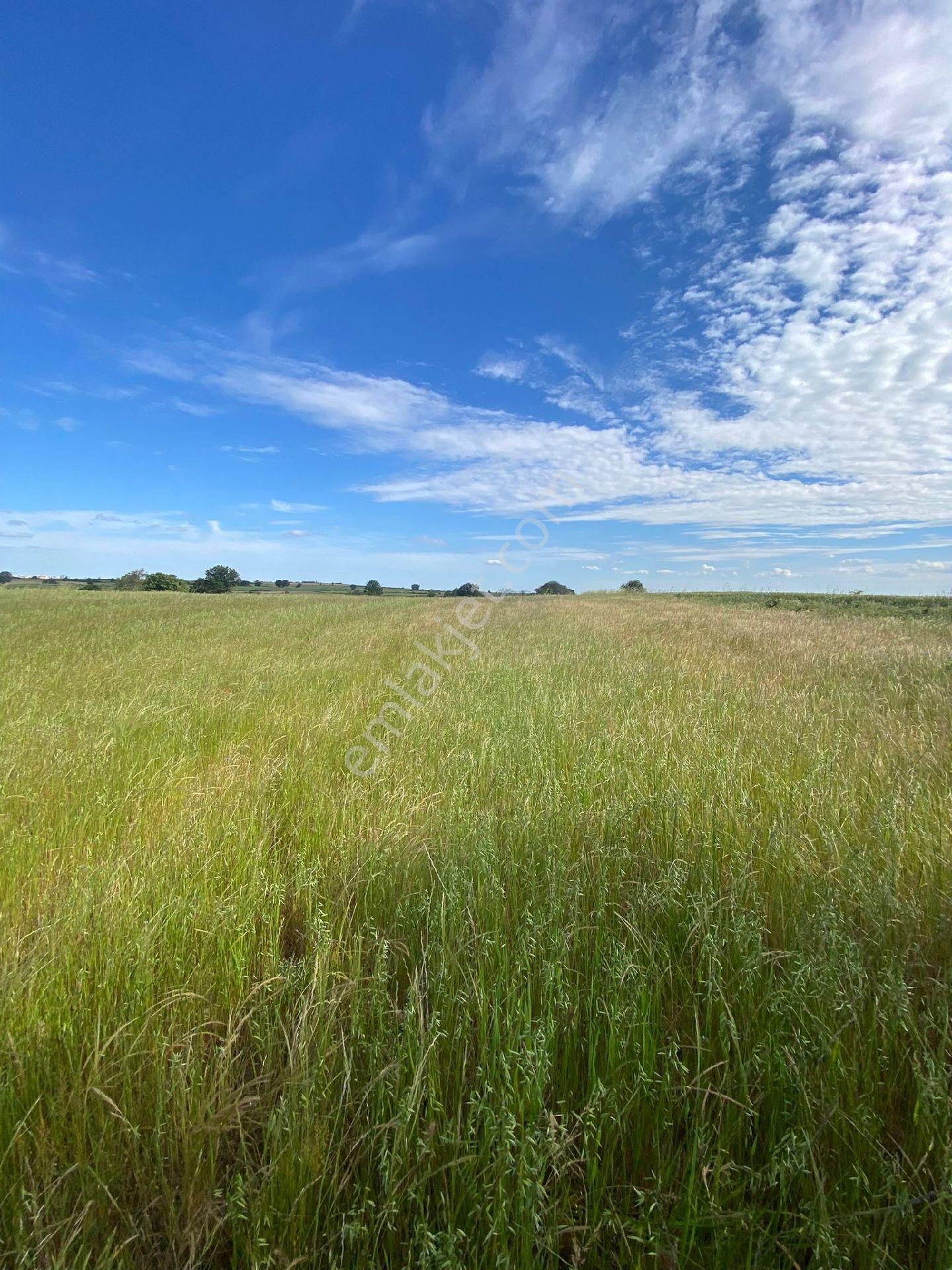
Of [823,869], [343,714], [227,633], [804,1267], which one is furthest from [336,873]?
[227,633]

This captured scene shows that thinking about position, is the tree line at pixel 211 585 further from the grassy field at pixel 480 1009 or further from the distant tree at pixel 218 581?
the grassy field at pixel 480 1009

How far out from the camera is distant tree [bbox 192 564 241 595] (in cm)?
7112

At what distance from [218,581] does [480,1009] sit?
83.9 meters

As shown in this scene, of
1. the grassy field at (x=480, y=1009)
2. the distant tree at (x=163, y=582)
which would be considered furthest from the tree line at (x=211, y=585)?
the grassy field at (x=480, y=1009)

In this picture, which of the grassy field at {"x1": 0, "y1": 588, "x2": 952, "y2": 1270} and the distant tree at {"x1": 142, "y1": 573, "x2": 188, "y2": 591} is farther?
the distant tree at {"x1": 142, "y1": 573, "x2": 188, "y2": 591}

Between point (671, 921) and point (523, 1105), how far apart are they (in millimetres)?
915

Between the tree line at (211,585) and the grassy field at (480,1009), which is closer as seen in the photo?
the grassy field at (480,1009)

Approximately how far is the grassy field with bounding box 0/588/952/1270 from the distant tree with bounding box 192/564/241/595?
244 feet

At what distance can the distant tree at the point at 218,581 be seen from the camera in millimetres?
71125

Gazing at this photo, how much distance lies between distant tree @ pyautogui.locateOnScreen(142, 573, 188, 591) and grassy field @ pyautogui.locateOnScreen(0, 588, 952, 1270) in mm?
73001

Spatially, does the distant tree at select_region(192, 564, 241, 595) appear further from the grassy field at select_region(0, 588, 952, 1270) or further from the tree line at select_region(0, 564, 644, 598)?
the grassy field at select_region(0, 588, 952, 1270)

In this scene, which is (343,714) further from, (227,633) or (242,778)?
(227,633)

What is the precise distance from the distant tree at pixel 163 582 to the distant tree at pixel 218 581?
1.90m

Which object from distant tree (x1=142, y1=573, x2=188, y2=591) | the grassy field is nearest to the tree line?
distant tree (x1=142, y1=573, x2=188, y2=591)
